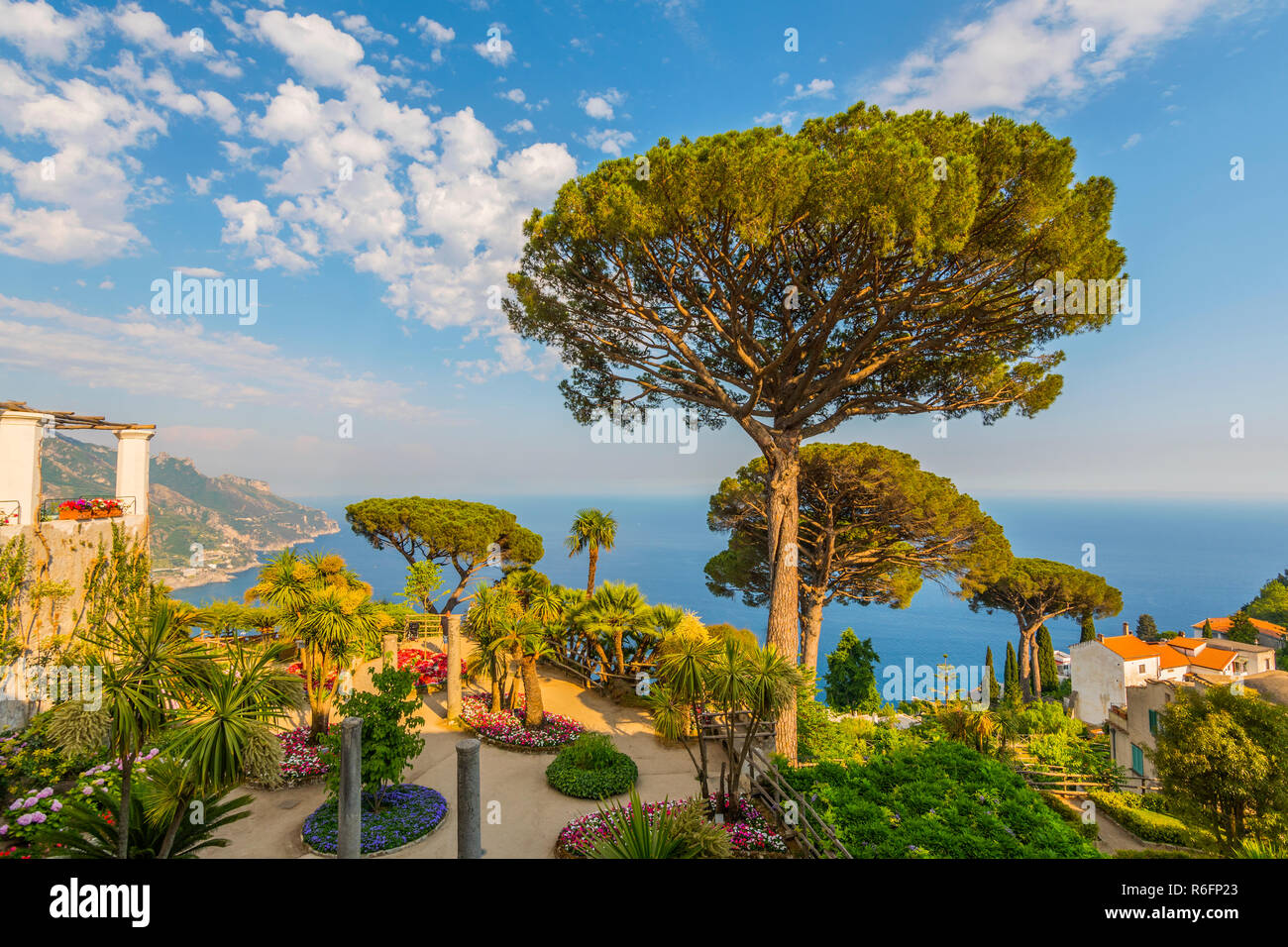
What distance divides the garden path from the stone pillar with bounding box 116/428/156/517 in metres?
8.25

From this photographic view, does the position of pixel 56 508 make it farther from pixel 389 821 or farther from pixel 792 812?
pixel 792 812

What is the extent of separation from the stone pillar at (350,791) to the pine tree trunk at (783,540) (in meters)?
8.23

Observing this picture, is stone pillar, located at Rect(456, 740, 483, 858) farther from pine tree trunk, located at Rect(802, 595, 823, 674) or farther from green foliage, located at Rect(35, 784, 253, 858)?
pine tree trunk, located at Rect(802, 595, 823, 674)

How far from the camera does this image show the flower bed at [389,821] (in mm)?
7746

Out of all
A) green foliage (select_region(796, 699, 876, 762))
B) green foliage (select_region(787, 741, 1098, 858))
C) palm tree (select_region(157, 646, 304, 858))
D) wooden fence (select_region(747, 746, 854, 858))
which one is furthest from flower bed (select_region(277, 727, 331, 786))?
green foliage (select_region(796, 699, 876, 762))

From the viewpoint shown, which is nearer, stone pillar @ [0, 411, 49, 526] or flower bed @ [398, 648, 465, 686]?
stone pillar @ [0, 411, 49, 526]

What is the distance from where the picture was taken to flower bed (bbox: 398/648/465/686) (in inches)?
608

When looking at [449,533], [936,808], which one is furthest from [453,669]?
[449,533]

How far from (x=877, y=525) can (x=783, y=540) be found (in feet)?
27.7

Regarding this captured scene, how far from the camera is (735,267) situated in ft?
35.1

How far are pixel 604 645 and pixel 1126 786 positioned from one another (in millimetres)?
14627

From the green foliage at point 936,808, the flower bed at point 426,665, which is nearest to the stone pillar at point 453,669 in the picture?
the flower bed at point 426,665
